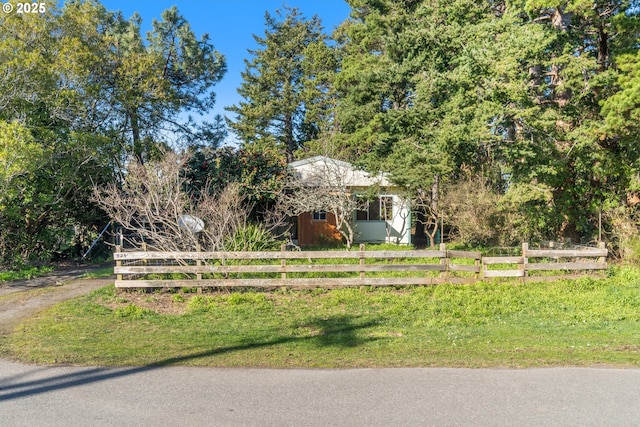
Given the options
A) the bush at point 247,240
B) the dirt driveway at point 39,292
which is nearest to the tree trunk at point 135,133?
the dirt driveway at point 39,292

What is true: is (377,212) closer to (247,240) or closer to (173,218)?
(247,240)

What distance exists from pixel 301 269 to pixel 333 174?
1062cm

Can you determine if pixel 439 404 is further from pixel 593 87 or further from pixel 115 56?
pixel 115 56

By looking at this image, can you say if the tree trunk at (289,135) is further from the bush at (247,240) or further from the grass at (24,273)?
the bush at (247,240)

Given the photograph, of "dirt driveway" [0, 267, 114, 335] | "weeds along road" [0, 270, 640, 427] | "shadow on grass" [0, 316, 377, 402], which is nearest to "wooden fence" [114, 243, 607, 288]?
"dirt driveway" [0, 267, 114, 335]

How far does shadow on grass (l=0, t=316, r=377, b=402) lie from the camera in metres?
5.39

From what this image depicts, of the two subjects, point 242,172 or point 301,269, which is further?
point 242,172

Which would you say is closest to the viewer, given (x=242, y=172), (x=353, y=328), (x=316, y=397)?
(x=316, y=397)

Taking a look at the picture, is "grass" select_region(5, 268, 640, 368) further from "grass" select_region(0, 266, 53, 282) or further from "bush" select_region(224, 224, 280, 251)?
"grass" select_region(0, 266, 53, 282)

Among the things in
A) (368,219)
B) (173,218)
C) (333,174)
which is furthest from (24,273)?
(368,219)

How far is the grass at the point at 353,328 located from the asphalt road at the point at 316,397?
426 mm

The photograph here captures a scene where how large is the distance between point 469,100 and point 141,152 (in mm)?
16287

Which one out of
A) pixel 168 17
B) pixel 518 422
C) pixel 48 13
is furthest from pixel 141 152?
pixel 518 422

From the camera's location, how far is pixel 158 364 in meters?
6.22
